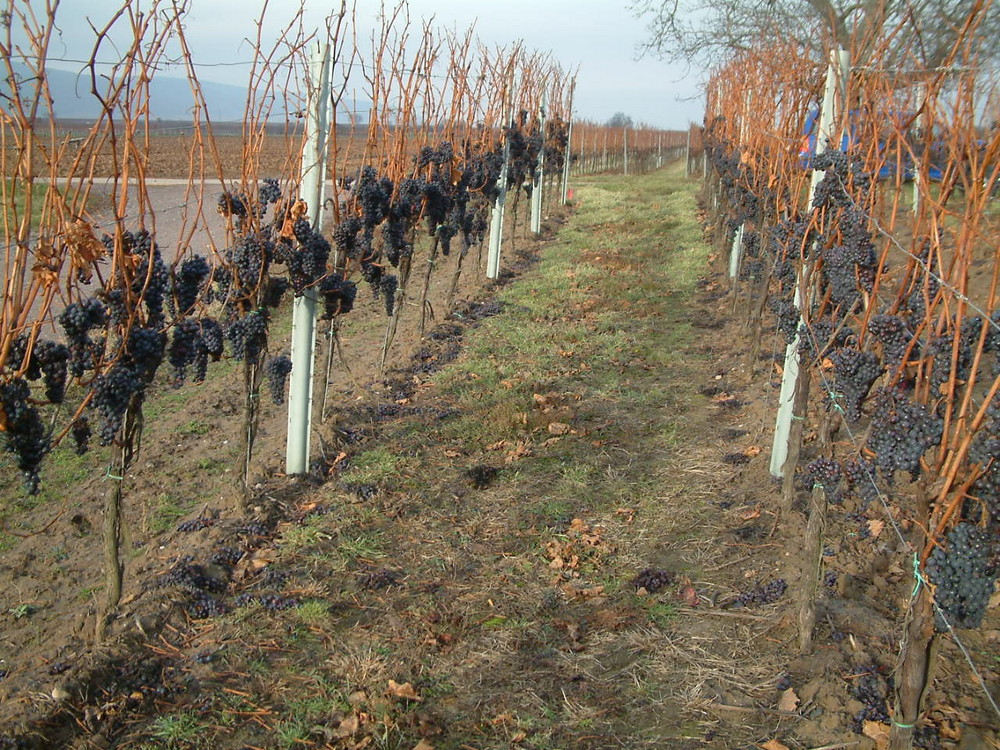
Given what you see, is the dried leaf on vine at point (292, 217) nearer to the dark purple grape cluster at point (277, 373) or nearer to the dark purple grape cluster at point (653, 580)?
the dark purple grape cluster at point (277, 373)

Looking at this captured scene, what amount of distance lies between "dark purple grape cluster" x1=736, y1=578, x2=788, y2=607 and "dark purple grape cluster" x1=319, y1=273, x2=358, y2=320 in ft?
8.94

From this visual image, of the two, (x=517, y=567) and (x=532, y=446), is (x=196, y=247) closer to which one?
(x=532, y=446)

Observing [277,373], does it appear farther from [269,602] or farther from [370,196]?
[370,196]

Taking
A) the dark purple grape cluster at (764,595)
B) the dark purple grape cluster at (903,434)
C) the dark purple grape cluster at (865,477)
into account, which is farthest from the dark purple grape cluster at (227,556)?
the dark purple grape cluster at (903,434)

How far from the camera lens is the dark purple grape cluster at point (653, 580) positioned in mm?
3859

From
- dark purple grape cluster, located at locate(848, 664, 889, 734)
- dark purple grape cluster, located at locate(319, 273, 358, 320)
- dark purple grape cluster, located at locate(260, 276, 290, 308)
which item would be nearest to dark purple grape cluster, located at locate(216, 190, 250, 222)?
dark purple grape cluster, located at locate(260, 276, 290, 308)

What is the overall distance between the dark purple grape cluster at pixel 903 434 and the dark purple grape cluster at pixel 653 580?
1.54m

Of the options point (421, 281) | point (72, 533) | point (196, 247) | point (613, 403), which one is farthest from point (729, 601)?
point (196, 247)

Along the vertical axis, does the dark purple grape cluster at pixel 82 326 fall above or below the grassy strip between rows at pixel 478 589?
above

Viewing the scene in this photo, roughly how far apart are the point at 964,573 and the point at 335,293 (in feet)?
11.7

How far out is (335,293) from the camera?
15.5ft

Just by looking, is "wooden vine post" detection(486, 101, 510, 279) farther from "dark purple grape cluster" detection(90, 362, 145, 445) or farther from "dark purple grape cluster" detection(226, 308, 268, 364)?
"dark purple grape cluster" detection(90, 362, 145, 445)

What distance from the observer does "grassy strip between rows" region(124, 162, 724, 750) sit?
2975 mm

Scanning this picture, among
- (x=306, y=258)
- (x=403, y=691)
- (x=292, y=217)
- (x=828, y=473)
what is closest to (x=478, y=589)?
(x=403, y=691)
